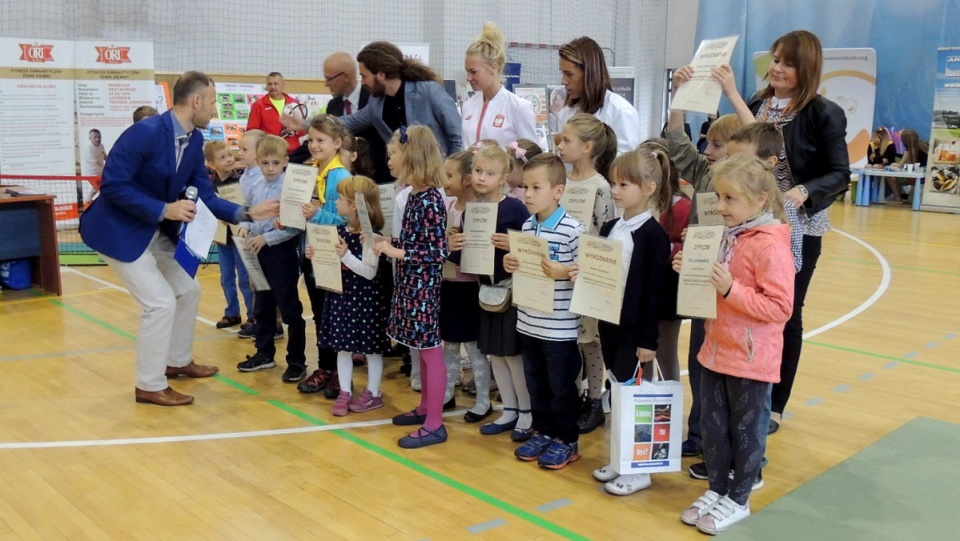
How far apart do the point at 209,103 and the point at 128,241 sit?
2.73ft

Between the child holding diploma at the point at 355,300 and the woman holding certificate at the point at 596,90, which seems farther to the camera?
the woman holding certificate at the point at 596,90

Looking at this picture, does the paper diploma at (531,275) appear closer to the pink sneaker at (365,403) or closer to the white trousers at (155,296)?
the pink sneaker at (365,403)

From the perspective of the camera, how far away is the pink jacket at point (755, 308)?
2.87 m

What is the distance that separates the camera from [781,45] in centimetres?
357

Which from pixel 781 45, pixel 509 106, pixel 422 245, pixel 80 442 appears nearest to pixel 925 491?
pixel 781 45

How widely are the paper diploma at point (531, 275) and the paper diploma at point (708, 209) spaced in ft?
2.23

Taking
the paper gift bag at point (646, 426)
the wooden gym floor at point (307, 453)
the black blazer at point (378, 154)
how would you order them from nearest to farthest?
the wooden gym floor at point (307, 453) → the paper gift bag at point (646, 426) → the black blazer at point (378, 154)

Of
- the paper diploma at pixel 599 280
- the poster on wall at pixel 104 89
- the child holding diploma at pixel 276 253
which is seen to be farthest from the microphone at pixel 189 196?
the poster on wall at pixel 104 89

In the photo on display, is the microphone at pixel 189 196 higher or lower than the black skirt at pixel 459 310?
higher

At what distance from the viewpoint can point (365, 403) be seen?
4312mm

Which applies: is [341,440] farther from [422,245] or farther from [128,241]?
[128,241]

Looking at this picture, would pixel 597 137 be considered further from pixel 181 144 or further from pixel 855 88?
pixel 855 88

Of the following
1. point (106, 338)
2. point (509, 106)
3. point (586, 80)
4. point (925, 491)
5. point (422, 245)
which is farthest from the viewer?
point (106, 338)

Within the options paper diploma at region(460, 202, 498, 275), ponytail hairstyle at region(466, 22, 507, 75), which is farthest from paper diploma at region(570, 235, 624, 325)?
ponytail hairstyle at region(466, 22, 507, 75)
